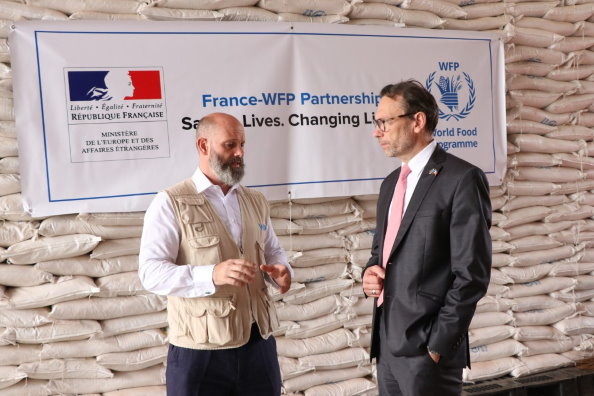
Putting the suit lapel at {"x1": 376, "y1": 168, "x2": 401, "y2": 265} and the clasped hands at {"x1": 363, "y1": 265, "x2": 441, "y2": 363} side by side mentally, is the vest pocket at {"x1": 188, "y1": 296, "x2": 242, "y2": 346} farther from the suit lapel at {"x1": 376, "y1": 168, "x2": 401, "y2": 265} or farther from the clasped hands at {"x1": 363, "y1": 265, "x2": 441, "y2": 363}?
the suit lapel at {"x1": 376, "y1": 168, "x2": 401, "y2": 265}

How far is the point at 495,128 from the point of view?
3.84 metres

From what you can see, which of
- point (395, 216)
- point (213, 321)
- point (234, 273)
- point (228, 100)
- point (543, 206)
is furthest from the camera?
point (543, 206)

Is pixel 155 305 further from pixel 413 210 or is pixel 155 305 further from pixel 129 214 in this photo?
pixel 413 210

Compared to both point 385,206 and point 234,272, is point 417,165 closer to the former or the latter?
point 385,206

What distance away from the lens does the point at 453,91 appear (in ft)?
12.2

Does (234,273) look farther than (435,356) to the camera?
No

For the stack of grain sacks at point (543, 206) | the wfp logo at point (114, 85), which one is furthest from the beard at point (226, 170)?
the stack of grain sacks at point (543, 206)

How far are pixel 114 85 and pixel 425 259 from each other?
1.67m

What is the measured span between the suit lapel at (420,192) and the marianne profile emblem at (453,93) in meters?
1.55

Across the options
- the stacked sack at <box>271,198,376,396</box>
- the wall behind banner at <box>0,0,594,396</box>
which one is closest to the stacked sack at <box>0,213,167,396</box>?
the wall behind banner at <box>0,0,594,396</box>

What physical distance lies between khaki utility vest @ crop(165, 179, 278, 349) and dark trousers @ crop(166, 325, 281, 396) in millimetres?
33

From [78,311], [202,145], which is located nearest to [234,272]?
[202,145]

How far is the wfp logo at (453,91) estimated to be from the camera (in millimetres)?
3670

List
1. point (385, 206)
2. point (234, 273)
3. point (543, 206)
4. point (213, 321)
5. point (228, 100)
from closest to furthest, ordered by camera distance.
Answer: point (234, 273) → point (213, 321) → point (385, 206) → point (228, 100) → point (543, 206)
